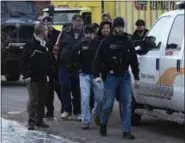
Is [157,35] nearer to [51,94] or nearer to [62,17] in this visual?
[51,94]

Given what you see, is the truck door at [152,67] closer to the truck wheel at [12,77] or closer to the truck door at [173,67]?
the truck door at [173,67]

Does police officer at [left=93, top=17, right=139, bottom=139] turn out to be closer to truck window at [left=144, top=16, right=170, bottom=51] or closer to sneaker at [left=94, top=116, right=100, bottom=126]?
truck window at [left=144, top=16, right=170, bottom=51]

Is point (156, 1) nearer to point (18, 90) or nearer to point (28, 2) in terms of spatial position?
point (18, 90)

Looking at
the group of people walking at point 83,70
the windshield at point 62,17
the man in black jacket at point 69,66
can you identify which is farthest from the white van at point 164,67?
the windshield at point 62,17

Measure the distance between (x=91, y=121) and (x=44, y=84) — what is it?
1.34 m

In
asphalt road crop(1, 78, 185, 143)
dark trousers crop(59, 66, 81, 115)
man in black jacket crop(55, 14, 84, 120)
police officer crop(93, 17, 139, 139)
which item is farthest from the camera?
dark trousers crop(59, 66, 81, 115)

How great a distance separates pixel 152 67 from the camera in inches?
355

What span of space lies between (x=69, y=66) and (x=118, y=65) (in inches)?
77.5

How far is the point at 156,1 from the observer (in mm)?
14820

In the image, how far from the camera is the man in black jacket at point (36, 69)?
9586 mm

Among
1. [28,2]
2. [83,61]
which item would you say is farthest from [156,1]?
[28,2]

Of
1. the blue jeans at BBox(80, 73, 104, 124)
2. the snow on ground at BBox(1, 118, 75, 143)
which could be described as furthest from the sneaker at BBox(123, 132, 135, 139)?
the blue jeans at BBox(80, 73, 104, 124)

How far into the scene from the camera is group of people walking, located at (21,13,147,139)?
884cm

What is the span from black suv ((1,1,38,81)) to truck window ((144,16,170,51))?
9224 millimetres
